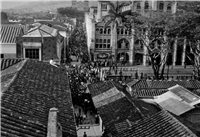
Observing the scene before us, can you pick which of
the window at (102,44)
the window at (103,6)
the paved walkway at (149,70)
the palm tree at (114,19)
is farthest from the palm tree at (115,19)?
the window at (103,6)

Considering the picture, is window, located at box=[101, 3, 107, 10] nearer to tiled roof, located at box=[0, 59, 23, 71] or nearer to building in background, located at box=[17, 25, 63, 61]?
building in background, located at box=[17, 25, 63, 61]

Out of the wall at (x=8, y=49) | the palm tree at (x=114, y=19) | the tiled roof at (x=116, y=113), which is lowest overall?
the tiled roof at (x=116, y=113)

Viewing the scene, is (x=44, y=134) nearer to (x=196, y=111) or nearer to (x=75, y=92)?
(x=196, y=111)

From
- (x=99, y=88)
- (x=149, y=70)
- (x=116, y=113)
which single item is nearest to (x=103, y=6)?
(x=149, y=70)

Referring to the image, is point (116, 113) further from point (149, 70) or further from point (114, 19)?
point (114, 19)

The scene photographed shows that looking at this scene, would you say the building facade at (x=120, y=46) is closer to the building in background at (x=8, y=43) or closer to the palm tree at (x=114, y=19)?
the palm tree at (x=114, y=19)

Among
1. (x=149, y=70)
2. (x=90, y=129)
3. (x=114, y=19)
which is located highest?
(x=114, y=19)
